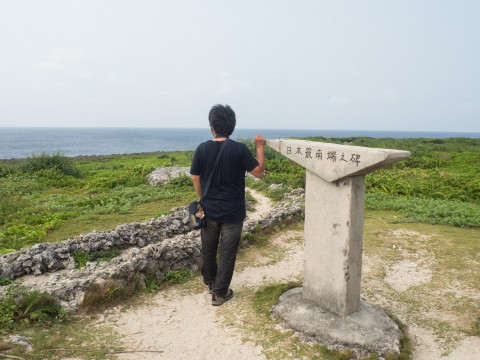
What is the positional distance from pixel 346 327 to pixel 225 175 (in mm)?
2512

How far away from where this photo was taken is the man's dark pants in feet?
17.2

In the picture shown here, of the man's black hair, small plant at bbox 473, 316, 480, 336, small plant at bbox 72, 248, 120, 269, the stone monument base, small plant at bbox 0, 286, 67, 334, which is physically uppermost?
the man's black hair

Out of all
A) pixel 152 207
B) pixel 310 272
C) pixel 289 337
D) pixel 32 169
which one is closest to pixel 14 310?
pixel 289 337

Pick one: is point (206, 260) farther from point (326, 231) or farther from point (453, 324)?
point (453, 324)

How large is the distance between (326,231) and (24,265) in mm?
5642

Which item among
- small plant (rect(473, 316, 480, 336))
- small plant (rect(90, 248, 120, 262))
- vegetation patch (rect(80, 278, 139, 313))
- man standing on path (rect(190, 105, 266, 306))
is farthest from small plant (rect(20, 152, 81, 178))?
small plant (rect(473, 316, 480, 336))

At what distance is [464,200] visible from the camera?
14.4 metres

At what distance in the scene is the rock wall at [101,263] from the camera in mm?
5750

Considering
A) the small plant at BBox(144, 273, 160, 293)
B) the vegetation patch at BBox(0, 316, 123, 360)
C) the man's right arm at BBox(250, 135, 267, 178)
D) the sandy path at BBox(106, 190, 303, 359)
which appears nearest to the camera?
the vegetation patch at BBox(0, 316, 123, 360)

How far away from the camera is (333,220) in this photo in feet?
15.9

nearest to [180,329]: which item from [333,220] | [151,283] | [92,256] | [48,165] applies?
[151,283]

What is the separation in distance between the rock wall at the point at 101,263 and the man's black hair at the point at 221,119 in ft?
9.10

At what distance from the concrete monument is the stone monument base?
0.45ft

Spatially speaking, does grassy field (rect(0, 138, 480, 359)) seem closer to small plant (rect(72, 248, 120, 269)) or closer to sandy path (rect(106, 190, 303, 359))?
sandy path (rect(106, 190, 303, 359))
